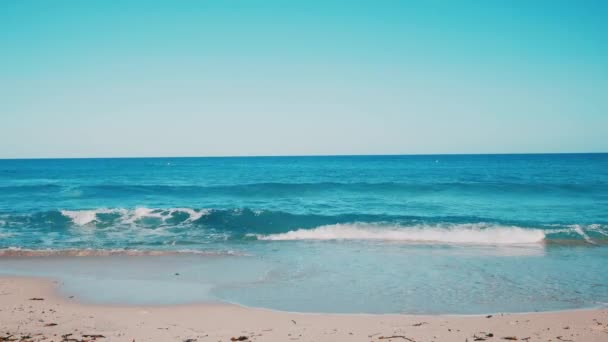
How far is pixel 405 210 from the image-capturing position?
24.5 metres

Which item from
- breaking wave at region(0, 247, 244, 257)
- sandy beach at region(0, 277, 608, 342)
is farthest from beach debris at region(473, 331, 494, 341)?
breaking wave at region(0, 247, 244, 257)

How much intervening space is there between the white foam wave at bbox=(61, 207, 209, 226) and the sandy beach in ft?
45.9

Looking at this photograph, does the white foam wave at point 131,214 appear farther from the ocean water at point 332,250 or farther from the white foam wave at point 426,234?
the white foam wave at point 426,234

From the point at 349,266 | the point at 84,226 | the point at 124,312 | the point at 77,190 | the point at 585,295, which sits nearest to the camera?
the point at 124,312

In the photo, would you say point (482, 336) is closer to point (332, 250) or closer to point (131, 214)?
point (332, 250)

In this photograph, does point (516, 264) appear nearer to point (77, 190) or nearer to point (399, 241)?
point (399, 241)

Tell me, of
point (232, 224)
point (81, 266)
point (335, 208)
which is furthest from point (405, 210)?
point (81, 266)

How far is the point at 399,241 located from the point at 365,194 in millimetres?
15634

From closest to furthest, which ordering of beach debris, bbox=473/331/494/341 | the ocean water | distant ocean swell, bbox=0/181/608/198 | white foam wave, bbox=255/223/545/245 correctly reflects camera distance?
1. beach debris, bbox=473/331/494/341
2. the ocean water
3. white foam wave, bbox=255/223/545/245
4. distant ocean swell, bbox=0/181/608/198

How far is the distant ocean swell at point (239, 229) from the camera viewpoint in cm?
1650

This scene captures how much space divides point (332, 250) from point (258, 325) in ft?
25.0

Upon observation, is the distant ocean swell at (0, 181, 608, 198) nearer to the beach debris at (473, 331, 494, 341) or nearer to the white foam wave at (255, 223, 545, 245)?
the white foam wave at (255, 223, 545, 245)

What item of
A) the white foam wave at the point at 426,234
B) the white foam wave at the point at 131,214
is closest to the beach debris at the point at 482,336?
the white foam wave at the point at 426,234

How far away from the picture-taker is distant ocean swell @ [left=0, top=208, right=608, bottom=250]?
1650cm
